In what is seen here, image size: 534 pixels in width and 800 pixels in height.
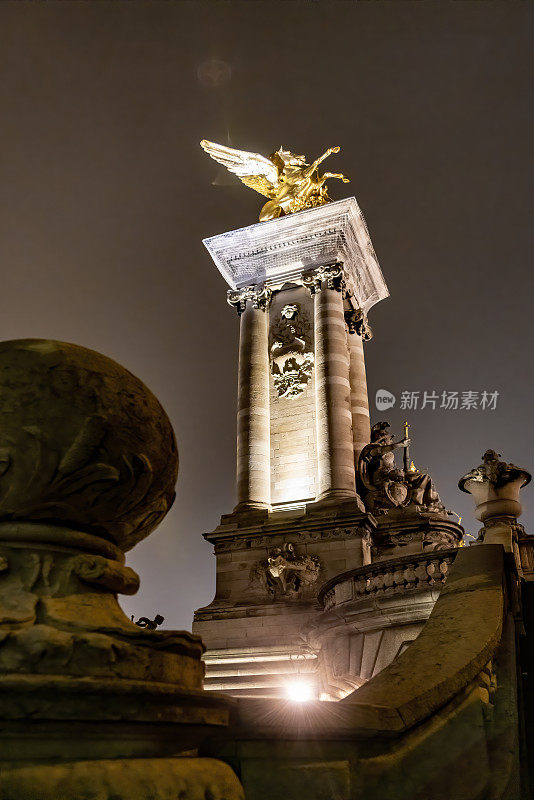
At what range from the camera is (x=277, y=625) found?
1551 centimetres

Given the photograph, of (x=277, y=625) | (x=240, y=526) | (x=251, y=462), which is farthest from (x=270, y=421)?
(x=277, y=625)

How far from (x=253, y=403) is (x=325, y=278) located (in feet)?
13.8

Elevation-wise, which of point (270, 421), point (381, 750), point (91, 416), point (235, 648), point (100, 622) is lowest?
point (381, 750)

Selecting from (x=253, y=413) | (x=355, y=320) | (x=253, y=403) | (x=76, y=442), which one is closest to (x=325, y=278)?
(x=355, y=320)

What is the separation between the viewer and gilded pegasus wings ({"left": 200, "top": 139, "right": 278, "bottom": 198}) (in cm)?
2343

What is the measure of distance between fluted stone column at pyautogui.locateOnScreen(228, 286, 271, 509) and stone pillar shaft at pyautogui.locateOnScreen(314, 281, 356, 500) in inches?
60.7

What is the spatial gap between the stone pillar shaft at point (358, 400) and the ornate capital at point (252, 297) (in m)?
3.05

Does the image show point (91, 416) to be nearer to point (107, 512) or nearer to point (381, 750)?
point (107, 512)

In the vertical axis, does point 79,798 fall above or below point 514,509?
below

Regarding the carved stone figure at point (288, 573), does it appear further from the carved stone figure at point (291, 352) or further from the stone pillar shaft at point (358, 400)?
the carved stone figure at point (291, 352)

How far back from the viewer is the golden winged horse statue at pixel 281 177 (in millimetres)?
22516

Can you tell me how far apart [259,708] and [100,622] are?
0.81 meters

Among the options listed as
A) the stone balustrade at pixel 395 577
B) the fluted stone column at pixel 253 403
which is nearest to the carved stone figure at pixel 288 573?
the fluted stone column at pixel 253 403

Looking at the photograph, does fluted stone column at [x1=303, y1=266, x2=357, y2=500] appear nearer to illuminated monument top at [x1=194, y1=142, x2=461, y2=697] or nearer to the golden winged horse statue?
illuminated monument top at [x1=194, y1=142, x2=461, y2=697]
